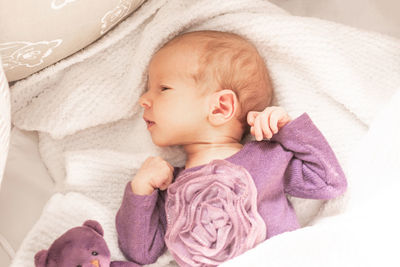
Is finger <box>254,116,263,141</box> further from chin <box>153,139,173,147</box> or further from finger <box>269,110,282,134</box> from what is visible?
chin <box>153,139,173,147</box>

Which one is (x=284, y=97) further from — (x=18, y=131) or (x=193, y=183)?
(x=18, y=131)

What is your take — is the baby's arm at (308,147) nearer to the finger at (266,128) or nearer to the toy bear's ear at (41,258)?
the finger at (266,128)

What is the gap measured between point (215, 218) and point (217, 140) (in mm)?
188

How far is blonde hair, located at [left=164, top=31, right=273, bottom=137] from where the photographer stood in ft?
3.65

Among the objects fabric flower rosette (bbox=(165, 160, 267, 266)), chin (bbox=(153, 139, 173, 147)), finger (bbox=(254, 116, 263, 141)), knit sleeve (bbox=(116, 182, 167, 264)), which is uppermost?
finger (bbox=(254, 116, 263, 141))

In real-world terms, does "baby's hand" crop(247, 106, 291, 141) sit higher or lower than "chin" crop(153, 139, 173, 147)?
higher

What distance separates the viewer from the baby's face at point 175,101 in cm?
112

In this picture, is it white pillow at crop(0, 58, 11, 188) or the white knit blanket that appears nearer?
white pillow at crop(0, 58, 11, 188)

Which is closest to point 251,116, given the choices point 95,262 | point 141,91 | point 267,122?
point 267,122

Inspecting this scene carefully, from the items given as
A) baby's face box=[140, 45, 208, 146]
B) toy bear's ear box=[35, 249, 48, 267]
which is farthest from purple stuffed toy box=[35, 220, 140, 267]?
baby's face box=[140, 45, 208, 146]

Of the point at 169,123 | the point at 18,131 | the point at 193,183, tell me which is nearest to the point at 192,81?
the point at 169,123

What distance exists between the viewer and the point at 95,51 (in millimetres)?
1225

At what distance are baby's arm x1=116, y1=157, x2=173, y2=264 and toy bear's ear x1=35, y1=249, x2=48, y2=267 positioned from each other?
6.6 inches

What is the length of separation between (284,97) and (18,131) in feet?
1.97
